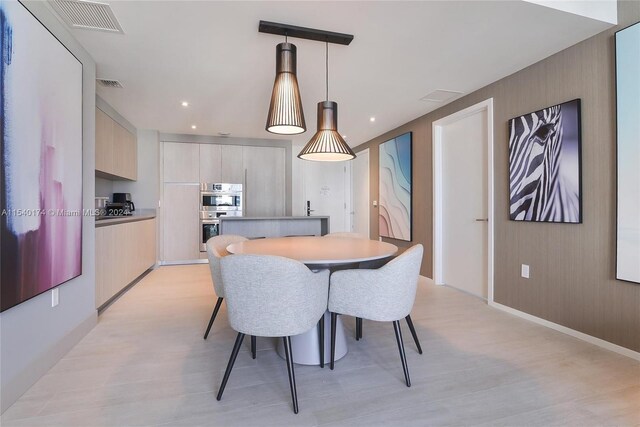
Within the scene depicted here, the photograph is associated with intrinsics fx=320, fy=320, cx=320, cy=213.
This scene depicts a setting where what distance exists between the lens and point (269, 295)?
1531 millimetres

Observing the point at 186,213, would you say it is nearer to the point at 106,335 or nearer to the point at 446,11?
the point at 106,335

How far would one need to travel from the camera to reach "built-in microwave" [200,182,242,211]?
5.57 metres

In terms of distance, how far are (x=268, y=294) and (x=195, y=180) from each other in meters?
4.57

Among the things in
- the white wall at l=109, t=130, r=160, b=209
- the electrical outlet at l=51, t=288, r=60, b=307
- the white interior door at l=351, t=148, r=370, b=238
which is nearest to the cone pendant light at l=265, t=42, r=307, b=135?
the electrical outlet at l=51, t=288, r=60, b=307

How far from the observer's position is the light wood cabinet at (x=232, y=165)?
225 inches

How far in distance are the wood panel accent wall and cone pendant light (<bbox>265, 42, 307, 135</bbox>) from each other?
2.12 m

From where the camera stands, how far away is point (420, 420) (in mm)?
1501

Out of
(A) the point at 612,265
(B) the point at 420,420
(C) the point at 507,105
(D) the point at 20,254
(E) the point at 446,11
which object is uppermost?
(E) the point at 446,11

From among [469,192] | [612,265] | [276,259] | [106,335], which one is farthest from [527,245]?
[106,335]

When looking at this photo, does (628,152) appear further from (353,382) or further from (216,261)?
(216,261)

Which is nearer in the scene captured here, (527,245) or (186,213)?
(527,245)

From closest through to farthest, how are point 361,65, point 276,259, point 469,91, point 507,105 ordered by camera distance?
point 276,259, point 361,65, point 507,105, point 469,91

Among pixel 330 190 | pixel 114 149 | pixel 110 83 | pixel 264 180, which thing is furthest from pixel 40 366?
pixel 330 190

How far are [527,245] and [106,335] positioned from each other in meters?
3.63
